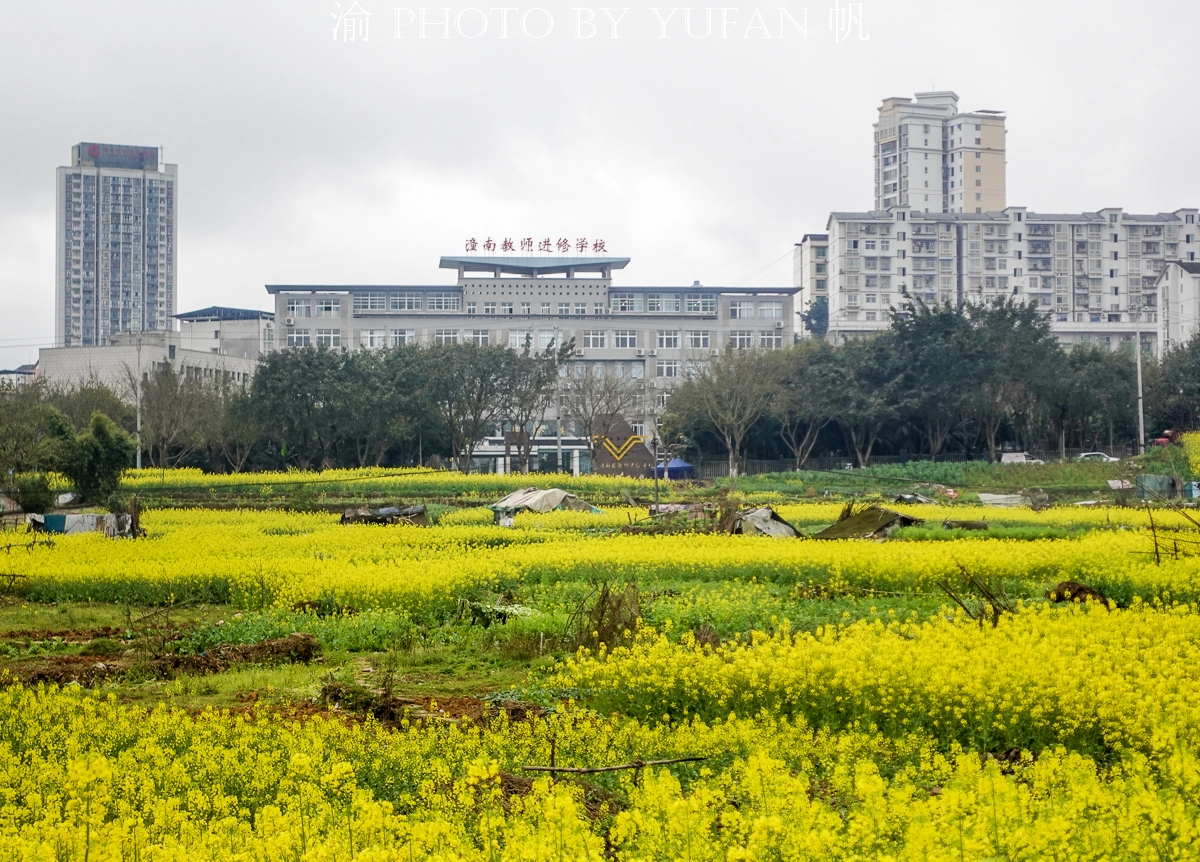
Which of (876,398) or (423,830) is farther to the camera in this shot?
(876,398)

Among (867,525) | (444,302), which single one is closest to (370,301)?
(444,302)

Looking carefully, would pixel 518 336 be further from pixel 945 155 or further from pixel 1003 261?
pixel 945 155

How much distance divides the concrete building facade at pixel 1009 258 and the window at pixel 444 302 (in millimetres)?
36610

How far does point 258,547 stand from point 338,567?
4130mm

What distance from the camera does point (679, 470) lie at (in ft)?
158

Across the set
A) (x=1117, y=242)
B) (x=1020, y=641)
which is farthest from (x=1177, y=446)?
(x=1117, y=242)

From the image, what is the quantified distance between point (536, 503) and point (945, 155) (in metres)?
94.5

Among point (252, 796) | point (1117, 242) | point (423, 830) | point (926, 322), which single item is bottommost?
point (252, 796)

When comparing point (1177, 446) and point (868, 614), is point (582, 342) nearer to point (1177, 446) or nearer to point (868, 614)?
point (1177, 446)

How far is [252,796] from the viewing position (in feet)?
18.7

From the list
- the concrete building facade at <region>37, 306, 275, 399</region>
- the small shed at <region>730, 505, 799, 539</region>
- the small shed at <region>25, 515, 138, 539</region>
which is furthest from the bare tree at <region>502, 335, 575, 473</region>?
the small shed at <region>730, 505, 799, 539</region>

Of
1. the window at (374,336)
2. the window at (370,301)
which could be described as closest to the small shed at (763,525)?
the window at (374,336)

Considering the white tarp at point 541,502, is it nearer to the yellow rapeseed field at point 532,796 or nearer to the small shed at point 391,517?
the small shed at point 391,517

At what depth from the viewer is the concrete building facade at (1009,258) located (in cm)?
9706
